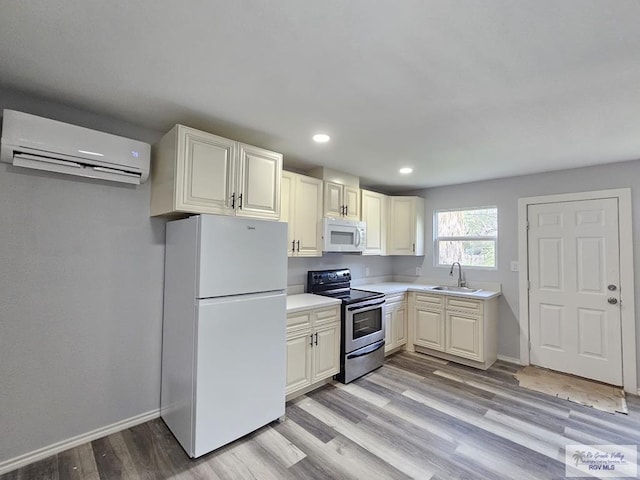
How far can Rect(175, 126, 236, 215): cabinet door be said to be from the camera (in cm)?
209

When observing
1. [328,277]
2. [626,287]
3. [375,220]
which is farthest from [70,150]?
[626,287]

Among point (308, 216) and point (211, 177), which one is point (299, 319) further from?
point (211, 177)

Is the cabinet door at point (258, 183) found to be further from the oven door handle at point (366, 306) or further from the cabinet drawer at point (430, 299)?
the cabinet drawer at point (430, 299)

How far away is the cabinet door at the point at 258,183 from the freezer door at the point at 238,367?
72 cm

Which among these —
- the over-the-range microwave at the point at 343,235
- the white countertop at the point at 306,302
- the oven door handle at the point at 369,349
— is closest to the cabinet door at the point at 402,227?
the over-the-range microwave at the point at 343,235

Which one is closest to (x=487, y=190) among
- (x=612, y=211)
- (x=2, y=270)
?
(x=612, y=211)

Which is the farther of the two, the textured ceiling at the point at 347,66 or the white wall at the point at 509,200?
the white wall at the point at 509,200

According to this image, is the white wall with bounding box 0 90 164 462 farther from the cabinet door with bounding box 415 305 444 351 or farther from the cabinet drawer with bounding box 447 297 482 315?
the cabinet drawer with bounding box 447 297 482 315

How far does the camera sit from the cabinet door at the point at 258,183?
7.88ft

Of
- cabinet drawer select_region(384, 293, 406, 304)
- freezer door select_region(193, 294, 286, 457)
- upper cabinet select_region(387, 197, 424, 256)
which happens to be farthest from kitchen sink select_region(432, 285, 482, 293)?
freezer door select_region(193, 294, 286, 457)

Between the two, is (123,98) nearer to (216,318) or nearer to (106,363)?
(216,318)

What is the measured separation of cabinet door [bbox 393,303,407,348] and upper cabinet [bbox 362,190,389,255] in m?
0.80

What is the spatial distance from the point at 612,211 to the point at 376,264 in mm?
2738

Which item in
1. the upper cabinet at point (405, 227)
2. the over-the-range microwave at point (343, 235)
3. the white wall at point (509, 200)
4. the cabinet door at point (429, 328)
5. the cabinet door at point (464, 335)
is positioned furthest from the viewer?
the upper cabinet at point (405, 227)
